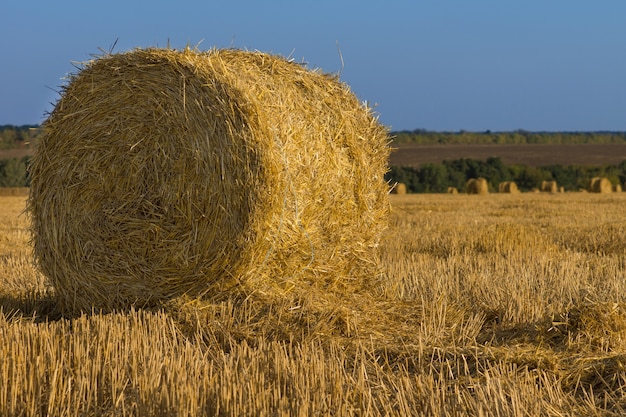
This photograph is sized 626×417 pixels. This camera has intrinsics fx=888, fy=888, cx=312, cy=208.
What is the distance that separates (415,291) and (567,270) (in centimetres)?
184

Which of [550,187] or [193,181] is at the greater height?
[550,187]

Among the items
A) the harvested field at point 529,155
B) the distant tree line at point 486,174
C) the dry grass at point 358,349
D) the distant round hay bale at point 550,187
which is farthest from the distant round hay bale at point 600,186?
the harvested field at point 529,155

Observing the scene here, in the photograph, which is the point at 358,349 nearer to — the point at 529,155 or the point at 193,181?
the point at 193,181

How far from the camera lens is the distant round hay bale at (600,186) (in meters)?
28.4

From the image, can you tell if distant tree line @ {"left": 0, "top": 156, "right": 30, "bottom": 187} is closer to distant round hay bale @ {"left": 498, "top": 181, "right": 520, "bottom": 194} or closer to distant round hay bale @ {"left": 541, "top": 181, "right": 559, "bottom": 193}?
distant round hay bale @ {"left": 498, "top": 181, "right": 520, "bottom": 194}

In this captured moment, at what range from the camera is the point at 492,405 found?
3973mm

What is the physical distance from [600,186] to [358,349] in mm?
24902

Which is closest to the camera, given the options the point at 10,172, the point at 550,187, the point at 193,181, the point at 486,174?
the point at 193,181

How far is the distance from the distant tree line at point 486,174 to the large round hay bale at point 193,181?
92.7 feet

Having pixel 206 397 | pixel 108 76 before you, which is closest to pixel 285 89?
pixel 108 76

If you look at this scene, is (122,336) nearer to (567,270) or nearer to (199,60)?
(199,60)

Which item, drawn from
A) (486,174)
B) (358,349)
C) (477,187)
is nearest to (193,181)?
(358,349)

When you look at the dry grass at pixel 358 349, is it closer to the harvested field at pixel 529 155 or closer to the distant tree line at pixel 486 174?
the distant tree line at pixel 486 174

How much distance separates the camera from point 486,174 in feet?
119
